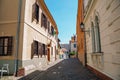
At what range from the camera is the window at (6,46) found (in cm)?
877

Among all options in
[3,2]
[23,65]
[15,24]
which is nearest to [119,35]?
[23,65]

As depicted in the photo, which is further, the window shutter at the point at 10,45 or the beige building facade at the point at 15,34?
the window shutter at the point at 10,45

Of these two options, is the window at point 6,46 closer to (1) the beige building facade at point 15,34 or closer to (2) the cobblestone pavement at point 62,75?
A: (1) the beige building facade at point 15,34

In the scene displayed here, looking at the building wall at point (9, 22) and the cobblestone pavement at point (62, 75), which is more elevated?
the building wall at point (9, 22)

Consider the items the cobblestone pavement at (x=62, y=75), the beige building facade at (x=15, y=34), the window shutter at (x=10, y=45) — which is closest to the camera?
the cobblestone pavement at (x=62, y=75)

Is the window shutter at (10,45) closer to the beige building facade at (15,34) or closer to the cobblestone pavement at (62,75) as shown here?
the beige building facade at (15,34)

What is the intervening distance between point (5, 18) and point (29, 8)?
1905 mm

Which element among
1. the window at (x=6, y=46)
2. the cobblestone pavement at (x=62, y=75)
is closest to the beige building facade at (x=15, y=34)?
the window at (x=6, y=46)

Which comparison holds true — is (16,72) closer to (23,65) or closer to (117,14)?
(23,65)

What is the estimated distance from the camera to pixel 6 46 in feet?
29.1

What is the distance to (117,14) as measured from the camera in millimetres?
4164

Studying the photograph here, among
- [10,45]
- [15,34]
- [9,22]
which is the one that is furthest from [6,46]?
[9,22]

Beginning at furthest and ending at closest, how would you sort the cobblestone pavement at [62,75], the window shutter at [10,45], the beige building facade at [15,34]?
the window shutter at [10,45], the beige building facade at [15,34], the cobblestone pavement at [62,75]

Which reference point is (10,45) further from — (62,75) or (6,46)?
(62,75)
